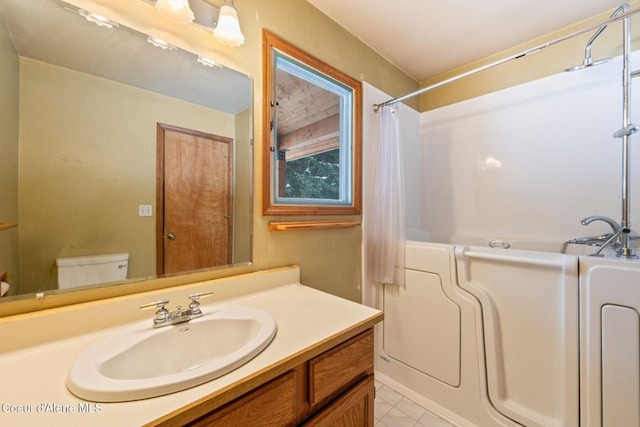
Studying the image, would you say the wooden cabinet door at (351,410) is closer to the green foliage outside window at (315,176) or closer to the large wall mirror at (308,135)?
the large wall mirror at (308,135)

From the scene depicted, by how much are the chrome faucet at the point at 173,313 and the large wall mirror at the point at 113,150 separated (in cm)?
15

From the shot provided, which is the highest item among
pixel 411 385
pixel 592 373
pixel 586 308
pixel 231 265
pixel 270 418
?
pixel 231 265

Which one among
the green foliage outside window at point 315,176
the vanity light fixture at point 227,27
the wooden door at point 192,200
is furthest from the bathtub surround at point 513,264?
the wooden door at point 192,200

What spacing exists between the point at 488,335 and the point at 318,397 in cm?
108

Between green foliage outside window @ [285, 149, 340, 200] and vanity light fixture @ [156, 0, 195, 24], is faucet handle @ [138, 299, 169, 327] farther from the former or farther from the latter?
vanity light fixture @ [156, 0, 195, 24]

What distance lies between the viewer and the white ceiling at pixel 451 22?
1494 millimetres

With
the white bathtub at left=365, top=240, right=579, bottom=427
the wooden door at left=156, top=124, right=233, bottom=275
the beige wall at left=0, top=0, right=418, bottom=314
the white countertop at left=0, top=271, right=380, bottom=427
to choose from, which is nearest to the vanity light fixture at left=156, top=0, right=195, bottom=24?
the beige wall at left=0, top=0, right=418, bottom=314

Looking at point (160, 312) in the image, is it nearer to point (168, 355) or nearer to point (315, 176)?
point (168, 355)

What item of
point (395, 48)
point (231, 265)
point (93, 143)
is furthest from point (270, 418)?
point (395, 48)

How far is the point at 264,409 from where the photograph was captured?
64 cm

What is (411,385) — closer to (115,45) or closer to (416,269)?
(416,269)

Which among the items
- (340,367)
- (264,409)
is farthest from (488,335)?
(264,409)

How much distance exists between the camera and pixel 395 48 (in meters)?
1.90

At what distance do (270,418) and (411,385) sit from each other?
1373 millimetres
